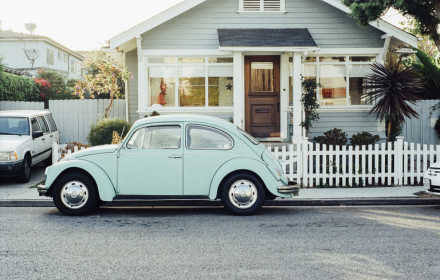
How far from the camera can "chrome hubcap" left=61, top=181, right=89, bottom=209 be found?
8.19m

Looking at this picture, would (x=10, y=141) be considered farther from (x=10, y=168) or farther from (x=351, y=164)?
(x=351, y=164)

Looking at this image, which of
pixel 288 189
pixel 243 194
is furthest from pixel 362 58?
pixel 243 194

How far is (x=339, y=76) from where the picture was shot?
51.6 ft

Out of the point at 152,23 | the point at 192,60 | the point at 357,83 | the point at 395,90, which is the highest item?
the point at 152,23

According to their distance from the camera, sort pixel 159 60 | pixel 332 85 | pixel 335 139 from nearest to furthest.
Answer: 1. pixel 335 139
2. pixel 159 60
3. pixel 332 85

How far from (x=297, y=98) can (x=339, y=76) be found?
217 centimetres

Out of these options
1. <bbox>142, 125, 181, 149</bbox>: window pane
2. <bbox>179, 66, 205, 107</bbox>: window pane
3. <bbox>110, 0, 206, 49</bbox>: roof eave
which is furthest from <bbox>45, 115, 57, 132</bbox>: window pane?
<bbox>142, 125, 181, 149</bbox>: window pane

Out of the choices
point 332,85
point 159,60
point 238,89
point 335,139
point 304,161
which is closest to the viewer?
point 304,161

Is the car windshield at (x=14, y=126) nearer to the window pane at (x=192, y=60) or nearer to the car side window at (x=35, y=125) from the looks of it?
the car side window at (x=35, y=125)

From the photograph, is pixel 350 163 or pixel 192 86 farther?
pixel 192 86

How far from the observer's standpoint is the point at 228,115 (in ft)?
50.8

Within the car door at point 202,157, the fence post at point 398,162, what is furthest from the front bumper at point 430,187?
the car door at point 202,157

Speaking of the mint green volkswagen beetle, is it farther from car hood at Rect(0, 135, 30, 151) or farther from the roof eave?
the roof eave

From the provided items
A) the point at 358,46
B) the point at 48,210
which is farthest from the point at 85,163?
the point at 358,46
